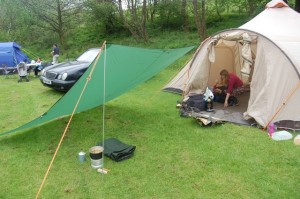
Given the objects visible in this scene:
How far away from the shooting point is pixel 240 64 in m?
8.00

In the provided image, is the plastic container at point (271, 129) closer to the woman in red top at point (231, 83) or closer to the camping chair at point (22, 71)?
the woman in red top at point (231, 83)

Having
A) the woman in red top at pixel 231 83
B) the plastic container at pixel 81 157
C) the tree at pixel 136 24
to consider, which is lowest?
the plastic container at pixel 81 157

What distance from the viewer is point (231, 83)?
21.2 feet

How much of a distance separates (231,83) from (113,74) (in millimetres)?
2724

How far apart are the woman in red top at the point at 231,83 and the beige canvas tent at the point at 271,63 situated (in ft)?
1.32

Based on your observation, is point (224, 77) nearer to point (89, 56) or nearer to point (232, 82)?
point (232, 82)

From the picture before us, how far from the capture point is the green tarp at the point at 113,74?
15.0 ft

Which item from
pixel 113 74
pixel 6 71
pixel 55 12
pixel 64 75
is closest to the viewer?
pixel 113 74

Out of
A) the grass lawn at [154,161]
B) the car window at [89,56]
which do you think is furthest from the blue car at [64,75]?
the grass lawn at [154,161]

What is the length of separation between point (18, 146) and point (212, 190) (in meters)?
3.15

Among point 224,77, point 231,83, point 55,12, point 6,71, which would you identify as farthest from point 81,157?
point 55,12

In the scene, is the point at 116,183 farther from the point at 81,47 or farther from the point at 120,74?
the point at 81,47

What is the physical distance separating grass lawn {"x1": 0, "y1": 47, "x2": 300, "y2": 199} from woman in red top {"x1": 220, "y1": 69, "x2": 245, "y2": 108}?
1.23m

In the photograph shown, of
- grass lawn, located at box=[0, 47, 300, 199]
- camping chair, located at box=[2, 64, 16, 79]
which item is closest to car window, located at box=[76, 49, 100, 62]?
grass lawn, located at box=[0, 47, 300, 199]
